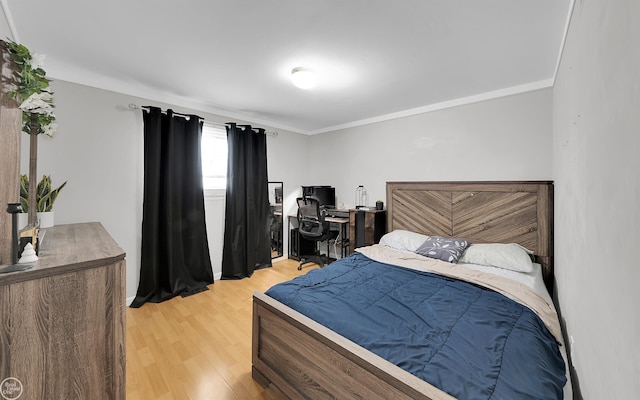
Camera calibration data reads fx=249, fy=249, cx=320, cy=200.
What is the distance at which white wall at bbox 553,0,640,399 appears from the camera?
655mm

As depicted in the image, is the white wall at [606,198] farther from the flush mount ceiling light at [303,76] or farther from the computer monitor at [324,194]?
the computer monitor at [324,194]

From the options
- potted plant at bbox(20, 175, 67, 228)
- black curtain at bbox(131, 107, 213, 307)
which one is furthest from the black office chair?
potted plant at bbox(20, 175, 67, 228)

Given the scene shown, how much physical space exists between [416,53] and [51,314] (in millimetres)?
2748

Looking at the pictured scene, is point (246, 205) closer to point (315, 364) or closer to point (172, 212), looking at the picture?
point (172, 212)

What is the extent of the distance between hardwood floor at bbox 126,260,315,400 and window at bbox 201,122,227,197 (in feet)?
4.69

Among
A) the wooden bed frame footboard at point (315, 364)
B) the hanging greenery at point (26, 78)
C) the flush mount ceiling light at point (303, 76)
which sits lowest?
the wooden bed frame footboard at point (315, 364)

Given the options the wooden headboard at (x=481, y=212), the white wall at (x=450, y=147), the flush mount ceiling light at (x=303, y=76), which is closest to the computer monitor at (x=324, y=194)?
the white wall at (x=450, y=147)

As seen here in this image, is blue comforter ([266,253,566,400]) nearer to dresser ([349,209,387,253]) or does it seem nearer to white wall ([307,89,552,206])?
dresser ([349,209,387,253])

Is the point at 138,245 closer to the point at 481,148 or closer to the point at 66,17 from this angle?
the point at 66,17

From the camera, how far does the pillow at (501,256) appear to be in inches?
91.0

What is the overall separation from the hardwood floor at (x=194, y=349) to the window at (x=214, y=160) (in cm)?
143

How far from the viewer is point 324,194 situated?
14.6ft

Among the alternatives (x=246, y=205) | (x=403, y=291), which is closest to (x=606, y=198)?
(x=403, y=291)

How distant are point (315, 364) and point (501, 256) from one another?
6.85ft
